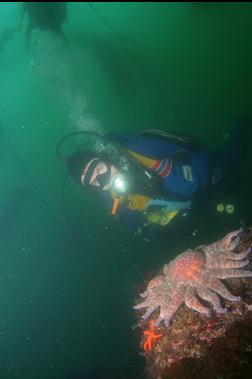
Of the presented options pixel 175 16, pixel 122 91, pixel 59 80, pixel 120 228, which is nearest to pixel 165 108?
pixel 122 91

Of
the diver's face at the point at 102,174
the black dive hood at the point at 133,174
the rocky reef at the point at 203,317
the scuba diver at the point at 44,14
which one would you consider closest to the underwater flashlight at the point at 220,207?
the black dive hood at the point at 133,174

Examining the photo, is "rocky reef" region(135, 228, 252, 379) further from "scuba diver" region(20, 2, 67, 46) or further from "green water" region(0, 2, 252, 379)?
"scuba diver" region(20, 2, 67, 46)

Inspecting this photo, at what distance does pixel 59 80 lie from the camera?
27750 millimetres

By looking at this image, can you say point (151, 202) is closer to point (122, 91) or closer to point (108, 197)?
point (108, 197)

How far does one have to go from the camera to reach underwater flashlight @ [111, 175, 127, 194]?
6.15 meters

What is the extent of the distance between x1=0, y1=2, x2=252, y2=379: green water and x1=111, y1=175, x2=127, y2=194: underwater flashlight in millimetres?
2064

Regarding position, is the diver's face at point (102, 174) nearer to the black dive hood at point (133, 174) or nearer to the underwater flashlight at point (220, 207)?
the black dive hood at point (133, 174)

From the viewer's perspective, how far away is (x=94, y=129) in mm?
13164

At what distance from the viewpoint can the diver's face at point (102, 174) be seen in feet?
20.6

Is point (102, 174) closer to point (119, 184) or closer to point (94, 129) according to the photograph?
point (119, 184)

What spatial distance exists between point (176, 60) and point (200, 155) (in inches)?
1131

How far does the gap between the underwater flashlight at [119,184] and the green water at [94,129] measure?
2.06 metres

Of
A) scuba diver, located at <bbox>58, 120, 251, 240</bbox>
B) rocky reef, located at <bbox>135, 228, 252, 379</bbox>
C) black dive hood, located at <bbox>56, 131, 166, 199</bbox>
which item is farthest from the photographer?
scuba diver, located at <bbox>58, 120, 251, 240</bbox>

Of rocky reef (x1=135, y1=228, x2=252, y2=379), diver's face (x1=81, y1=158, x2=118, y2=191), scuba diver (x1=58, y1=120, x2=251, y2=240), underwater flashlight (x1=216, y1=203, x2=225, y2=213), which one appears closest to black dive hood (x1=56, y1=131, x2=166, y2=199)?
scuba diver (x1=58, y1=120, x2=251, y2=240)
